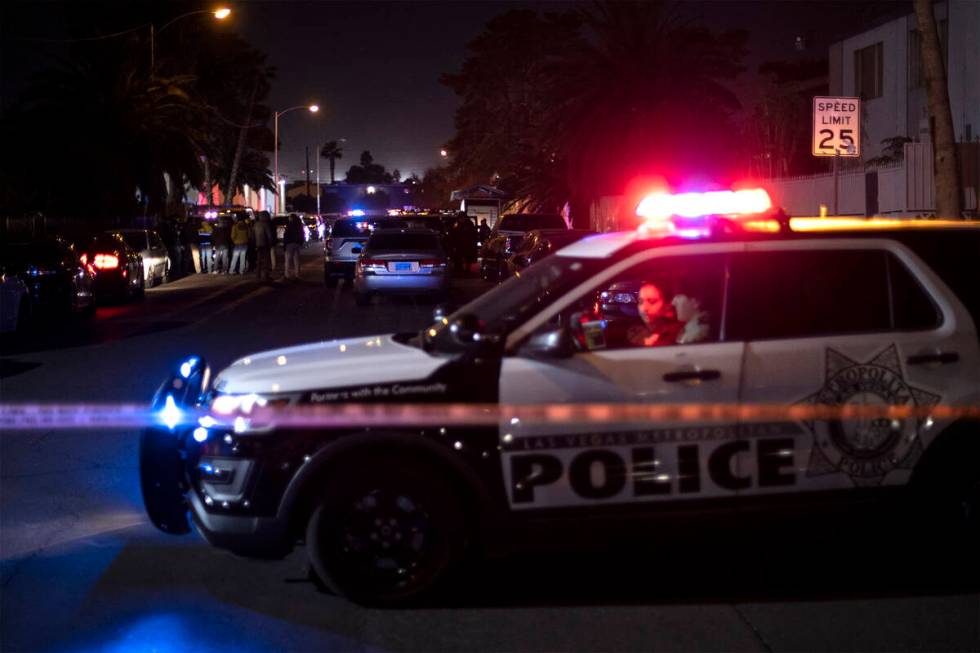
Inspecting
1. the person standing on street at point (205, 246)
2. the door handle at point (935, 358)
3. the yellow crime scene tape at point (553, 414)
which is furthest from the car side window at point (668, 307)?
the person standing on street at point (205, 246)

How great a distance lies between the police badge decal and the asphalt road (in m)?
0.31

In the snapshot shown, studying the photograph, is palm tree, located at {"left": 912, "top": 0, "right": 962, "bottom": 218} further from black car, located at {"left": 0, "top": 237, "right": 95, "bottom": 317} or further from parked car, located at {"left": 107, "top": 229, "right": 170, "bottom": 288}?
parked car, located at {"left": 107, "top": 229, "right": 170, "bottom": 288}

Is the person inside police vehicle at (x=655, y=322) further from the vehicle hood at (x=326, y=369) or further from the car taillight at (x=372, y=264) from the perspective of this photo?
the car taillight at (x=372, y=264)

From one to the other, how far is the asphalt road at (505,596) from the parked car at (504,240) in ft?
73.0

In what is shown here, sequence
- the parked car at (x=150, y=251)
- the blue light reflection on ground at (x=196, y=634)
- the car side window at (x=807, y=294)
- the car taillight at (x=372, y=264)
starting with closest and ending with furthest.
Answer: the blue light reflection on ground at (x=196, y=634) < the car side window at (x=807, y=294) < the car taillight at (x=372, y=264) < the parked car at (x=150, y=251)

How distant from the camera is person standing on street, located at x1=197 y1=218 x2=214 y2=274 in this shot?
122 ft

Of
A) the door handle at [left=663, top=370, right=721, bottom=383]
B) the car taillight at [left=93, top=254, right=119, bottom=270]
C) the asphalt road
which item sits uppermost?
the car taillight at [left=93, top=254, right=119, bottom=270]

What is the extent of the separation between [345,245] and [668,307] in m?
24.5

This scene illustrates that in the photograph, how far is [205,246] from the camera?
37250mm

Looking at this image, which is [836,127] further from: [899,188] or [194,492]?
[194,492]

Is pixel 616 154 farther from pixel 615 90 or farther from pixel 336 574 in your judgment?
pixel 336 574

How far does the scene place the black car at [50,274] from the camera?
64.3 feet

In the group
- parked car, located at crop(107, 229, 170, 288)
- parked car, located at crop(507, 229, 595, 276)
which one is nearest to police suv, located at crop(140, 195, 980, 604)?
parked car, located at crop(507, 229, 595, 276)

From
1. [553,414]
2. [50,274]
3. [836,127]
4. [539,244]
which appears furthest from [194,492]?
[539,244]
